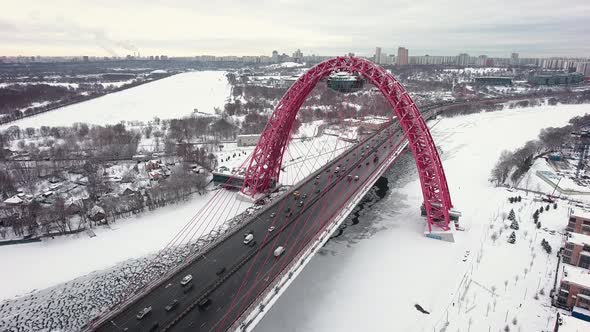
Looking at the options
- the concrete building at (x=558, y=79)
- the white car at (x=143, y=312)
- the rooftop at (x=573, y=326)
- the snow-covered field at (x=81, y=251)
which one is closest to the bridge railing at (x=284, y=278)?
the white car at (x=143, y=312)

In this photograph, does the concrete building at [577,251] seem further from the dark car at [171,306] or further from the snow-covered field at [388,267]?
the dark car at [171,306]

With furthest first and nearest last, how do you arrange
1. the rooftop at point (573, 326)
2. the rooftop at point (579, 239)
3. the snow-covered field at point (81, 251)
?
the snow-covered field at point (81, 251) → the rooftop at point (579, 239) → the rooftop at point (573, 326)

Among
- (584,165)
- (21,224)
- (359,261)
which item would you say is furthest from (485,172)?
(21,224)

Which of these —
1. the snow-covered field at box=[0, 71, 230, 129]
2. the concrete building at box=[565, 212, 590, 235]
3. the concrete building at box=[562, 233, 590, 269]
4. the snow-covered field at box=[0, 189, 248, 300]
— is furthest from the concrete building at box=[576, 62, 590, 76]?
the snow-covered field at box=[0, 189, 248, 300]

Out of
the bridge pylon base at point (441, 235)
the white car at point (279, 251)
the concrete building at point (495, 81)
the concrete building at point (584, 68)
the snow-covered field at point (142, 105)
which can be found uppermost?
the concrete building at point (584, 68)

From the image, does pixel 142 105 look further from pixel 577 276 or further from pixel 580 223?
pixel 577 276

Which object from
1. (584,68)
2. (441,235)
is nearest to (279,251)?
(441,235)

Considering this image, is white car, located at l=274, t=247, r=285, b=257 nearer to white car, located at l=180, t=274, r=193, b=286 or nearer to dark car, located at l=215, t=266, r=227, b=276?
dark car, located at l=215, t=266, r=227, b=276

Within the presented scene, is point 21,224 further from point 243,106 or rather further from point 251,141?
point 243,106
